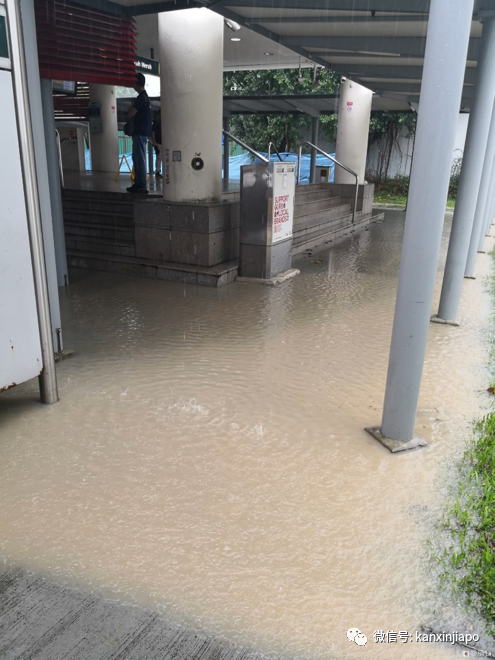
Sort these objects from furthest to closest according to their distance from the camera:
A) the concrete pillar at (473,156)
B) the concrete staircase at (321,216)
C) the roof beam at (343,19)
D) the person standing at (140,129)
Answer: the concrete staircase at (321,216)
the person standing at (140,129)
the roof beam at (343,19)
the concrete pillar at (473,156)

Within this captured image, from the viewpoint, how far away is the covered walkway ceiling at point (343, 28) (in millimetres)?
5875

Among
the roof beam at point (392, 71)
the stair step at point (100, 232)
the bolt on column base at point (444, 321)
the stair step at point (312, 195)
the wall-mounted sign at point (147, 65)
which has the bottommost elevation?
the bolt on column base at point (444, 321)

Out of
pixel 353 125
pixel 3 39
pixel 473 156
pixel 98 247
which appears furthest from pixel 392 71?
pixel 3 39

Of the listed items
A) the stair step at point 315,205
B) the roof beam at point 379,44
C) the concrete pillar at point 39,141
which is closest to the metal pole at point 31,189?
the concrete pillar at point 39,141

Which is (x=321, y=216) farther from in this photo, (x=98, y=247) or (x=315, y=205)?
(x=98, y=247)

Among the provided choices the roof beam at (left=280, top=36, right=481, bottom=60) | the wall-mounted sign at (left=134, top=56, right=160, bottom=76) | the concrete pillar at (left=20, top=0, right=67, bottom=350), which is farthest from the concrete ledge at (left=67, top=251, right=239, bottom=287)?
the wall-mounted sign at (left=134, top=56, right=160, bottom=76)

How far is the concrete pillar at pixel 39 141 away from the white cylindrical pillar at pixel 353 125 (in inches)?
409

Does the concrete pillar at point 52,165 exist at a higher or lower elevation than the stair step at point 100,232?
higher

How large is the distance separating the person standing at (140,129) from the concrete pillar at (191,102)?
5.00 ft

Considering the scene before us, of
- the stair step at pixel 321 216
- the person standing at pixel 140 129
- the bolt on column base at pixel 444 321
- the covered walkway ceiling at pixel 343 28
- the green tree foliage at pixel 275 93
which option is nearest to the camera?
the bolt on column base at pixel 444 321

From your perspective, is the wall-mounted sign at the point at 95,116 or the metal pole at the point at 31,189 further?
the wall-mounted sign at the point at 95,116

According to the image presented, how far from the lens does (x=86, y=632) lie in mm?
1923

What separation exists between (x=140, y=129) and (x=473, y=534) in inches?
302

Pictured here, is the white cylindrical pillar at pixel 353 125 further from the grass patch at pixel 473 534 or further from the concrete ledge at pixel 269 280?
the grass patch at pixel 473 534
